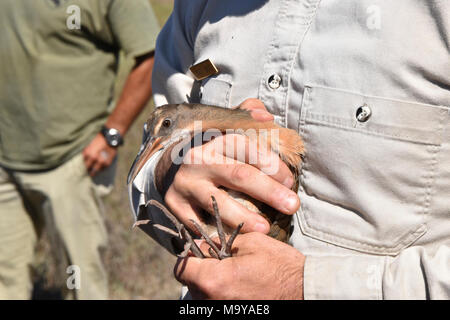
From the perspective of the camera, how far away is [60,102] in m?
4.38

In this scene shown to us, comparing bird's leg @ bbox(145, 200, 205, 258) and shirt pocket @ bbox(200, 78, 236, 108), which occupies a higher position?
shirt pocket @ bbox(200, 78, 236, 108)

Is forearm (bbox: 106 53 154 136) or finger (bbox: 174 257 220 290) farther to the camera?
forearm (bbox: 106 53 154 136)

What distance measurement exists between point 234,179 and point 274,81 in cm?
39

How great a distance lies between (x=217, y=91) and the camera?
2146 millimetres

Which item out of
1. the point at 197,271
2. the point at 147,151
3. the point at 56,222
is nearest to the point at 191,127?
the point at 147,151

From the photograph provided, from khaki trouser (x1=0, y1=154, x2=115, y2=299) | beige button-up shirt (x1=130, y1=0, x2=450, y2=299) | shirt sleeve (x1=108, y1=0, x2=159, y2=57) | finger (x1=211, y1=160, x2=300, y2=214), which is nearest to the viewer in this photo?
beige button-up shirt (x1=130, y1=0, x2=450, y2=299)

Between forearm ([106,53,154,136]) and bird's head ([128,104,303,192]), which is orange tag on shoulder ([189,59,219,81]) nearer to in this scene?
bird's head ([128,104,303,192])

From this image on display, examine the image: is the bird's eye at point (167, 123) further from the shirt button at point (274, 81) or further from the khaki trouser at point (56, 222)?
the khaki trouser at point (56, 222)

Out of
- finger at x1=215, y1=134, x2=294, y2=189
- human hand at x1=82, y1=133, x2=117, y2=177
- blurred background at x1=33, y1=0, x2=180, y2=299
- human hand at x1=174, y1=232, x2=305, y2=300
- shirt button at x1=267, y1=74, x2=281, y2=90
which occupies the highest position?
shirt button at x1=267, y1=74, x2=281, y2=90

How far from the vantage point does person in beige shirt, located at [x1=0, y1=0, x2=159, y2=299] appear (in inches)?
167

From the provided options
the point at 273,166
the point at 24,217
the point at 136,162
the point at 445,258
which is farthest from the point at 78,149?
the point at 445,258

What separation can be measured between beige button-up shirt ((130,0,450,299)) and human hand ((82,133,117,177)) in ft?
8.83

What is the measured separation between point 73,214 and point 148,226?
7.53ft

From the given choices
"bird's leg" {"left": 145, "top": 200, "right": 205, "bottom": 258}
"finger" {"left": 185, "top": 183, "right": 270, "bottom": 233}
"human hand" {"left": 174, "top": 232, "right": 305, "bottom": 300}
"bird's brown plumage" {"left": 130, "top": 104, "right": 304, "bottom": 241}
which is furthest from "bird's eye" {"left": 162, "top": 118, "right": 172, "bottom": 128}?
"human hand" {"left": 174, "top": 232, "right": 305, "bottom": 300}
